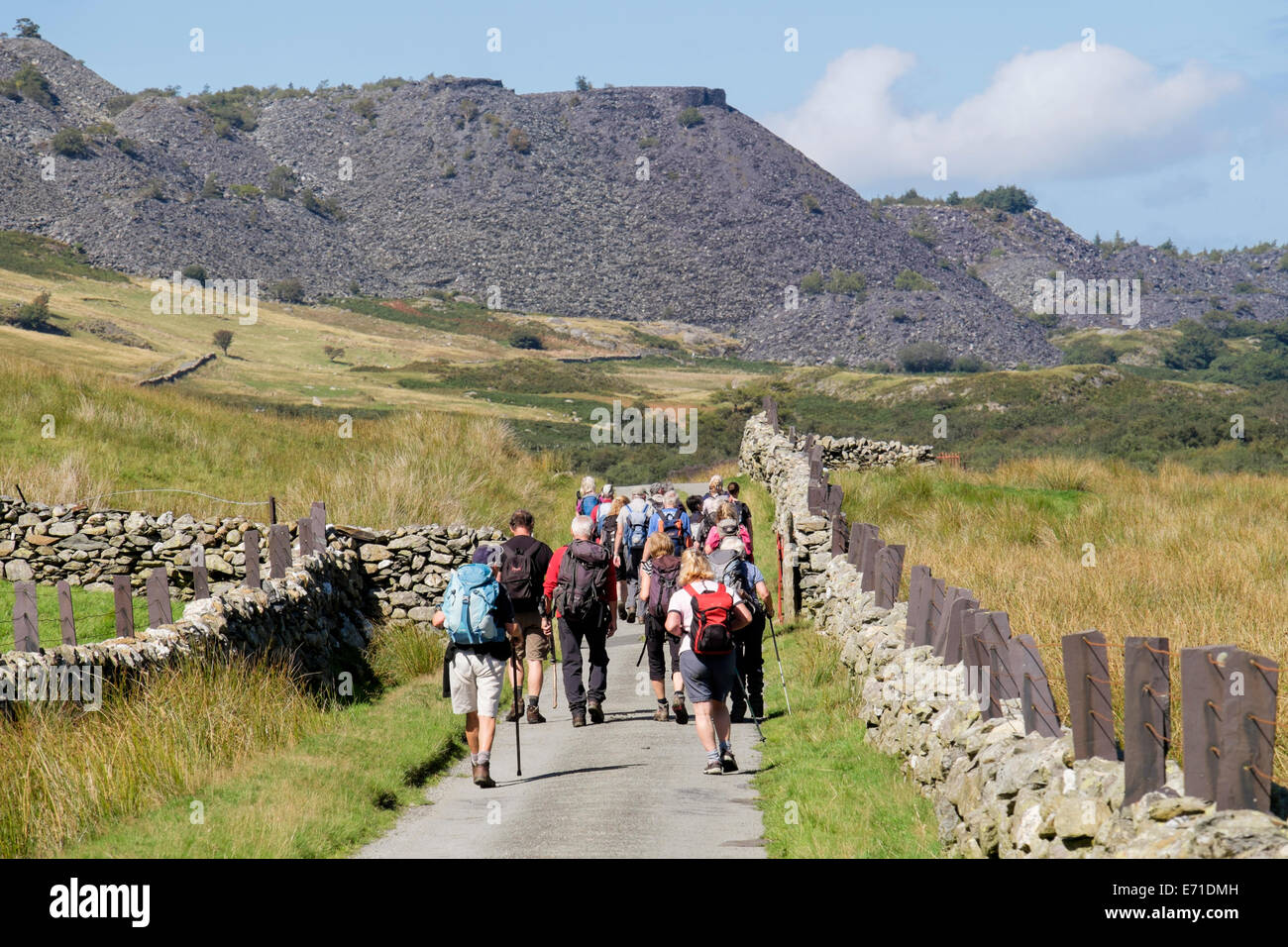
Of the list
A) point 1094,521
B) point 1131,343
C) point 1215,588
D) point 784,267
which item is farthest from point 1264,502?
point 784,267

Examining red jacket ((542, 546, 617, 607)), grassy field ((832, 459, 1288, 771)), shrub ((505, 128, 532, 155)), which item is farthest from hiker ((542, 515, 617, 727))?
shrub ((505, 128, 532, 155))

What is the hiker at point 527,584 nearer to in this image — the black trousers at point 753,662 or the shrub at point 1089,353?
the black trousers at point 753,662

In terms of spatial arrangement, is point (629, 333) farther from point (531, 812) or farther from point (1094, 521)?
point (531, 812)

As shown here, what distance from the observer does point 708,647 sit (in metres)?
9.41

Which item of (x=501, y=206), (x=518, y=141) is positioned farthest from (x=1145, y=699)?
(x=518, y=141)

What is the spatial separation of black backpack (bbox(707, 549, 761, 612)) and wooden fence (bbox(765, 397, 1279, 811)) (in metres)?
2.31

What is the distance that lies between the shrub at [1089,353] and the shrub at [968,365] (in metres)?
10.2

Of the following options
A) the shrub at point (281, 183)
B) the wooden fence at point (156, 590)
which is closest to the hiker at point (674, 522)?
the wooden fence at point (156, 590)

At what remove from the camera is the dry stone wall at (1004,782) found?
4941 mm

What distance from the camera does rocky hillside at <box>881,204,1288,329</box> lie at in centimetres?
16750

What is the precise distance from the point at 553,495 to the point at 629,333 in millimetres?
97999

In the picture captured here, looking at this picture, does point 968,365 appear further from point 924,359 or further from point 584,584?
point 584,584

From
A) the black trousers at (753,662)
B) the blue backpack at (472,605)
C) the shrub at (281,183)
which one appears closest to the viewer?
the blue backpack at (472,605)

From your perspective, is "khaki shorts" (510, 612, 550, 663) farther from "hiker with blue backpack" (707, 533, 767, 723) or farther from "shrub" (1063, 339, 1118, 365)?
"shrub" (1063, 339, 1118, 365)
